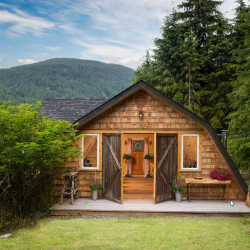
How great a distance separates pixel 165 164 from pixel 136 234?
2.98m

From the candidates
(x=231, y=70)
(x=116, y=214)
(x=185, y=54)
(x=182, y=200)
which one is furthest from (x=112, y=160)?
(x=231, y=70)

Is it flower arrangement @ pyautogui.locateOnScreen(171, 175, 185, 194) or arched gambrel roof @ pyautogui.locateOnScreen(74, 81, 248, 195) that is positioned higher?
arched gambrel roof @ pyautogui.locateOnScreen(74, 81, 248, 195)

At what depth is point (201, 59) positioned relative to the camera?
18.4 meters

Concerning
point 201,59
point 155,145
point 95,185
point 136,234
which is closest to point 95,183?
point 95,185

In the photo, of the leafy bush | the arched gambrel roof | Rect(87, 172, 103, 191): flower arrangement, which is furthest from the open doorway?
the leafy bush

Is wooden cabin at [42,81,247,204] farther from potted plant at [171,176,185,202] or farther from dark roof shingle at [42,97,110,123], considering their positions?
dark roof shingle at [42,97,110,123]

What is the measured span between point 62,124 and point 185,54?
12.8 metres

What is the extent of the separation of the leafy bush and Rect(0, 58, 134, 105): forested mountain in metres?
21.2

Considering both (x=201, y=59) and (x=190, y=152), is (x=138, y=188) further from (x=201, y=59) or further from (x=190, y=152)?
(x=201, y=59)

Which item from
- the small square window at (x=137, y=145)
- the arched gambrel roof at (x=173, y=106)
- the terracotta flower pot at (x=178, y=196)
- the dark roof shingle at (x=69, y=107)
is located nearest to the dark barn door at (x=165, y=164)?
the terracotta flower pot at (x=178, y=196)

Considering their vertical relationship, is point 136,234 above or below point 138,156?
below

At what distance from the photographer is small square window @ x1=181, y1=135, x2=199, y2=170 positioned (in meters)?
8.55

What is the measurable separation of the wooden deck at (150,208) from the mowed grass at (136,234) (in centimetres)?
31

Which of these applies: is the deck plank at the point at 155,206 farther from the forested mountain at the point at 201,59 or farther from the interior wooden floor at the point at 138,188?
the forested mountain at the point at 201,59
